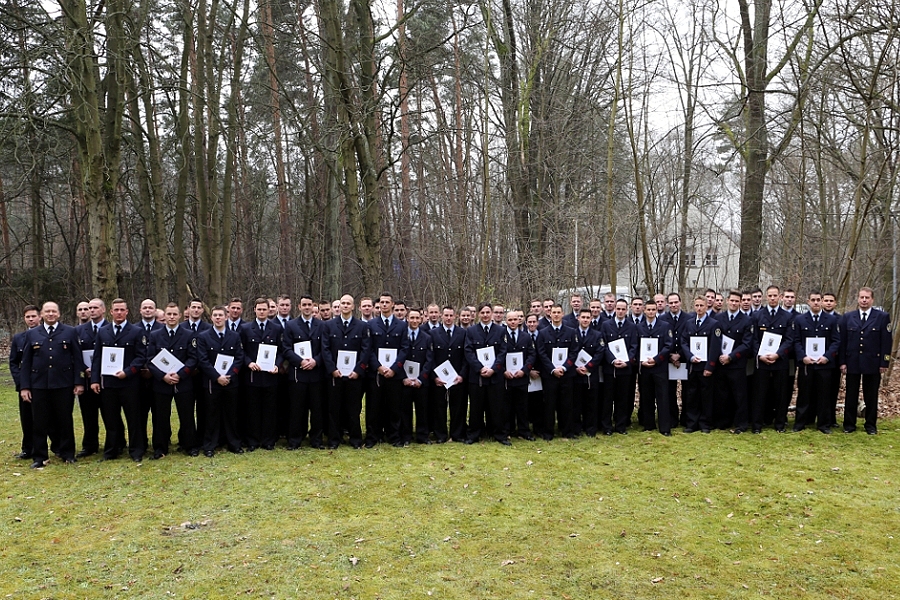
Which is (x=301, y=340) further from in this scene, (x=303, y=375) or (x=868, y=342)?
(x=868, y=342)

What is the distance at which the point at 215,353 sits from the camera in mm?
8773

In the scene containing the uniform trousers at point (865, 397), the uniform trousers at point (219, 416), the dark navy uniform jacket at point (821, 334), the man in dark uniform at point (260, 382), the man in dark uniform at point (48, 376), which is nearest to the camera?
the man in dark uniform at point (48, 376)

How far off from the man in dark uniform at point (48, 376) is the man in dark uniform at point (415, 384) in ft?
13.0

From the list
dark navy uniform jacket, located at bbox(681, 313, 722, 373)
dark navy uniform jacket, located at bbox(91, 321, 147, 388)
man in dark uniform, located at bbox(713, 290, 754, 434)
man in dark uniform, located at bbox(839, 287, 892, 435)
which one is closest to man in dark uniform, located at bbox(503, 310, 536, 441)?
dark navy uniform jacket, located at bbox(681, 313, 722, 373)

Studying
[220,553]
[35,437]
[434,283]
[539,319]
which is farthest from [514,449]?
[434,283]

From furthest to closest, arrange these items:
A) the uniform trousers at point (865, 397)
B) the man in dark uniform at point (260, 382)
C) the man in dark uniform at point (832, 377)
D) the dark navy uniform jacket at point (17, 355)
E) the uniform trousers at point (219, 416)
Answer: the man in dark uniform at point (832, 377), the uniform trousers at point (865, 397), the man in dark uniform at point (260, 382), the uniform trousers at point (219, 416), the dark navy uniform jacket at point (17, 355)

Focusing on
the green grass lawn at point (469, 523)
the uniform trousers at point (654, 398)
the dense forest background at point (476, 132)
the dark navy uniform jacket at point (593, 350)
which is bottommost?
the green grass lawn at point (469, 523)

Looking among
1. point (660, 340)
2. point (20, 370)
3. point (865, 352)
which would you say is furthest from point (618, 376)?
point (20, 370)

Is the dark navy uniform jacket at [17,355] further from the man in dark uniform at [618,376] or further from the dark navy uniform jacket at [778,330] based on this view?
the dark navy uniform jacket at [778,330]

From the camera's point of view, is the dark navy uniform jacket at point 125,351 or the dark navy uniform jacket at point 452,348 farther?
the dark navy uniform jacket at point 452,348

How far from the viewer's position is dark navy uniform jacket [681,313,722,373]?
32.1 feet

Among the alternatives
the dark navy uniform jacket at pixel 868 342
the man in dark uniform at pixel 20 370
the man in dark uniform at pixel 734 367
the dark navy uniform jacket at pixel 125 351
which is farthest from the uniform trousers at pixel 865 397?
the man in dark uniform at pixel 20 370

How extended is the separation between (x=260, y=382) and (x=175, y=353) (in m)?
1.10

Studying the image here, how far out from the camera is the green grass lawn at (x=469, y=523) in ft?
16.8
